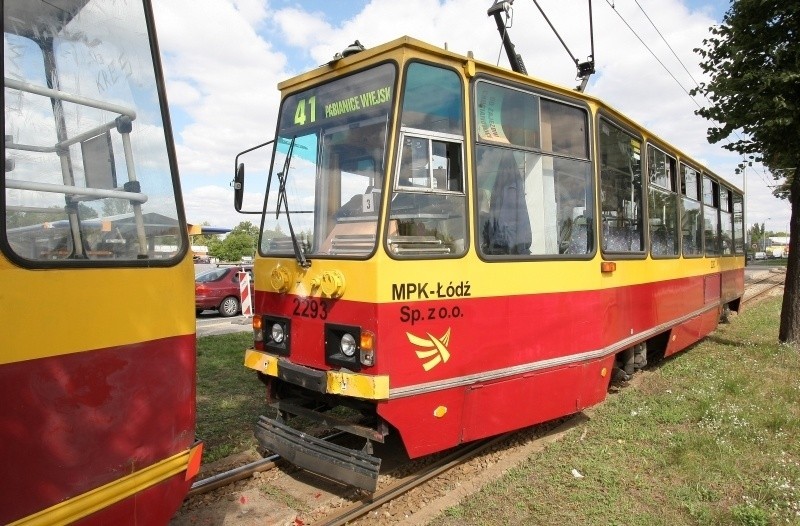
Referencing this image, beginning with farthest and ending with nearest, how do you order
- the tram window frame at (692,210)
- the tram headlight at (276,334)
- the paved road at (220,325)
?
A: 1. the paved road at (220,325)
2. the tram window frame at (692,210)
3. the tram headlight at (276,334)

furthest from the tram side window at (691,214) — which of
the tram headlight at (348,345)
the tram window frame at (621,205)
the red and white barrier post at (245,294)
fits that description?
the red and white barrier post at (245,294)

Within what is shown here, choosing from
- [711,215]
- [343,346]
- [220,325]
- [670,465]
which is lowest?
[670,465]

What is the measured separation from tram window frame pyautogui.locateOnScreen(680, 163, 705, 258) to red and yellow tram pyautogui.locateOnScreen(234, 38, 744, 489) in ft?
10.5

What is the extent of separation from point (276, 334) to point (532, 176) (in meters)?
2.47

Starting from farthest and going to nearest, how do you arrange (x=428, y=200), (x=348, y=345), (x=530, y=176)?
1. (x=530, y=176)
2. (x=428, y=200)
3. (x=348, y=345)

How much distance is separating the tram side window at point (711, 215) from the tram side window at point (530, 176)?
556 centimetres

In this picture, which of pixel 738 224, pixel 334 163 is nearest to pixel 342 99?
pixel 334 163

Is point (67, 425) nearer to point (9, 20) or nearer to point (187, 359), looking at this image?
point (187, 359)

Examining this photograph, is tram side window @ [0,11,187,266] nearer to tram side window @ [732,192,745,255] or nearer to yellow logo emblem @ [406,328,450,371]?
yellow logo emblem @ [406,328,450,371]

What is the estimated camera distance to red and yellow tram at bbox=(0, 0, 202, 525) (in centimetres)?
190

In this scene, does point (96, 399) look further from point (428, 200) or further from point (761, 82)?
point (761, 82)

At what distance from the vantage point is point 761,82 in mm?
7445

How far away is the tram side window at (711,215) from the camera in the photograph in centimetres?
957

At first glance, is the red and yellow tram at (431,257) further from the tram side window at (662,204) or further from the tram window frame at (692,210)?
the tram window frame at (692,210)
